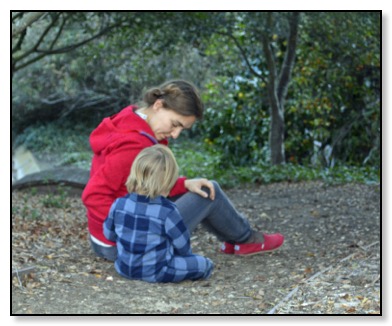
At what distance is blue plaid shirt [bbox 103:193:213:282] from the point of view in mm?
3574

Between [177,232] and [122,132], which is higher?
[122,132]

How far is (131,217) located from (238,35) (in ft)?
19.1

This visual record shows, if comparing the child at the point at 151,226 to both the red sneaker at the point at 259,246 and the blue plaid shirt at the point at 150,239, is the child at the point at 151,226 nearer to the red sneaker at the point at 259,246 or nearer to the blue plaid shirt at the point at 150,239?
the blue plaid shirt at the point at 150,239

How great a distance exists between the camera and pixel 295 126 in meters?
10.2

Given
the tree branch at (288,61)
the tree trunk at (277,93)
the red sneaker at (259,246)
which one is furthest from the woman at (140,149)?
the tree trunk at (277,93)

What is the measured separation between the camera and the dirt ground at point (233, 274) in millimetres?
3383

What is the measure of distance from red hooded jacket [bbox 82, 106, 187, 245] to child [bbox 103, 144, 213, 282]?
4.6 inches

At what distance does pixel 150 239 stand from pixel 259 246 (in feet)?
3.13

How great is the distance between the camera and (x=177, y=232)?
3627mm

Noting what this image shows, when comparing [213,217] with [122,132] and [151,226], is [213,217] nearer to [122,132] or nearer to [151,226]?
[151,226]

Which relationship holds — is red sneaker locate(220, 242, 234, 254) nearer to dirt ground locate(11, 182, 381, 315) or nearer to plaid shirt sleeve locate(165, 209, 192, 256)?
dirt ground locate(11, 182, 381, 315)

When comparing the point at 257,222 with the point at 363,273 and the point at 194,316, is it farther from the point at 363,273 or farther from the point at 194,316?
the point at 194,316

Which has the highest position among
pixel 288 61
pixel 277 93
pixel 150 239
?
pixel 288 61

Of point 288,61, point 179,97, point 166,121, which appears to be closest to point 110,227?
point 166,121
